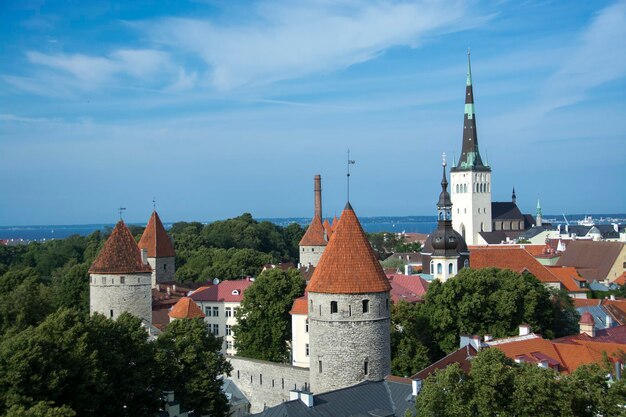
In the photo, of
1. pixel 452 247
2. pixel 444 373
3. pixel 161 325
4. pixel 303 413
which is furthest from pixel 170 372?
pixel 452 247

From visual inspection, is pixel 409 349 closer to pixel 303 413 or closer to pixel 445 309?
pixel 445 309

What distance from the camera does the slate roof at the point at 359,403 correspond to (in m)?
24.2

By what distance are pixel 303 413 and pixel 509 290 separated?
1877cm

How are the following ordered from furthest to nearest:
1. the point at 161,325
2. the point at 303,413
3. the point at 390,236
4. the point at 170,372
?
the point at 390,236
the point at 161,325
the point at 170,372
the point at 303,413

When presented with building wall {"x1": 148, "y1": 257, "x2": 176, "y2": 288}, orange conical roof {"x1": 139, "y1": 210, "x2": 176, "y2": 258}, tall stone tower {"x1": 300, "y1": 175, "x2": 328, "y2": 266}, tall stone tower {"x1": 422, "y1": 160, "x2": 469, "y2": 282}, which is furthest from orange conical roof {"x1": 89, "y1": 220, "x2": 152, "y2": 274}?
tall stone tower {"x1": 300, "y1": 175, "x2": 328, "y2": 266}

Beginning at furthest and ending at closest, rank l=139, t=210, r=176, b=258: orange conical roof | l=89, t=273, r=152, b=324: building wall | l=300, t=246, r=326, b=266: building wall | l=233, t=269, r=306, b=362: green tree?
1. l=300, t=246, r=326, b=266: building wall
2. l=139, t=210, r=176, b=258: orange conical roof
3. l=233, t=269, r=306, b=362: green tree
4. l=89, t=273, r=152, b=324: building wall

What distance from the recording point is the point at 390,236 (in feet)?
420

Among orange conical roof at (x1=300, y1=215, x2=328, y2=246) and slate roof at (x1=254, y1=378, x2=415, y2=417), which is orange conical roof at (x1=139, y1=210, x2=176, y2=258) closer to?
orange conical roof at (x1=300, y1=215, x2=328, y2=246)

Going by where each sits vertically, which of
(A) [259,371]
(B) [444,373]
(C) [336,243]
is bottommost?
(A) [259,371]

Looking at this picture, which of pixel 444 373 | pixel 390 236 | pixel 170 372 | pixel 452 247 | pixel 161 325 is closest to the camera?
pixel 444 373

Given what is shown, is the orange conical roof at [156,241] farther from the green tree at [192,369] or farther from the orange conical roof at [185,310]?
the green tree at [192,369]

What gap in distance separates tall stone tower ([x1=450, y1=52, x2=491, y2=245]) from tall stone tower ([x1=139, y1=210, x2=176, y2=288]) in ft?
191

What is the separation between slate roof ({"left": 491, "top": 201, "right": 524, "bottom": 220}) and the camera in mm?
111562

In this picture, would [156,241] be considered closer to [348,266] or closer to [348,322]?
[348,266]
